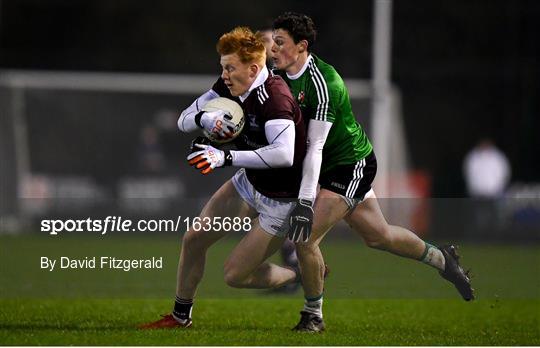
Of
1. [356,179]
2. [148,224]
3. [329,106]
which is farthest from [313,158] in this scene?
[148,224]

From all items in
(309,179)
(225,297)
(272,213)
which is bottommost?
(225,297)

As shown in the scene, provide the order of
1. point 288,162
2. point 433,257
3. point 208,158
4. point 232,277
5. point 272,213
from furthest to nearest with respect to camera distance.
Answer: point 433,257
point 232,277
point 272,213
point 288,162
point 208,158

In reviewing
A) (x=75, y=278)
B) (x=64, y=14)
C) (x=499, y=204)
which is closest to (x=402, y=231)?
(x=75, y=278)

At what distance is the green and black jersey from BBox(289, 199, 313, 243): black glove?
44cm

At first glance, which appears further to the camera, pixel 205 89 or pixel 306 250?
pixel 205 89

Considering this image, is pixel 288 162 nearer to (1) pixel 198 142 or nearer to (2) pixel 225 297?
(1) pixel 198 142

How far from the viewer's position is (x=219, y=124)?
7797mm

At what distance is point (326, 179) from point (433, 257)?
100cm

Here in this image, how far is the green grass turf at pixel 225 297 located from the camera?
8344mm

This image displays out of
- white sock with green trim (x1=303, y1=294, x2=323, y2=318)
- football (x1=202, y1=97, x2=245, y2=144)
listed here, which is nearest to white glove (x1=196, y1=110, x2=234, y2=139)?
football (x1=202, y1=97, x2=245, y2=144)

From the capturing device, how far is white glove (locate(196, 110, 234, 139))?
7.80 m

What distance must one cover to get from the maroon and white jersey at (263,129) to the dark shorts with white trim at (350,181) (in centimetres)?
31

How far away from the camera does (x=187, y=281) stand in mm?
8320

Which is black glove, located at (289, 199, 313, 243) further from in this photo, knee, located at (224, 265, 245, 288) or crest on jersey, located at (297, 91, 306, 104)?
crest on jersey, located at (297, 91, 306, 104)
